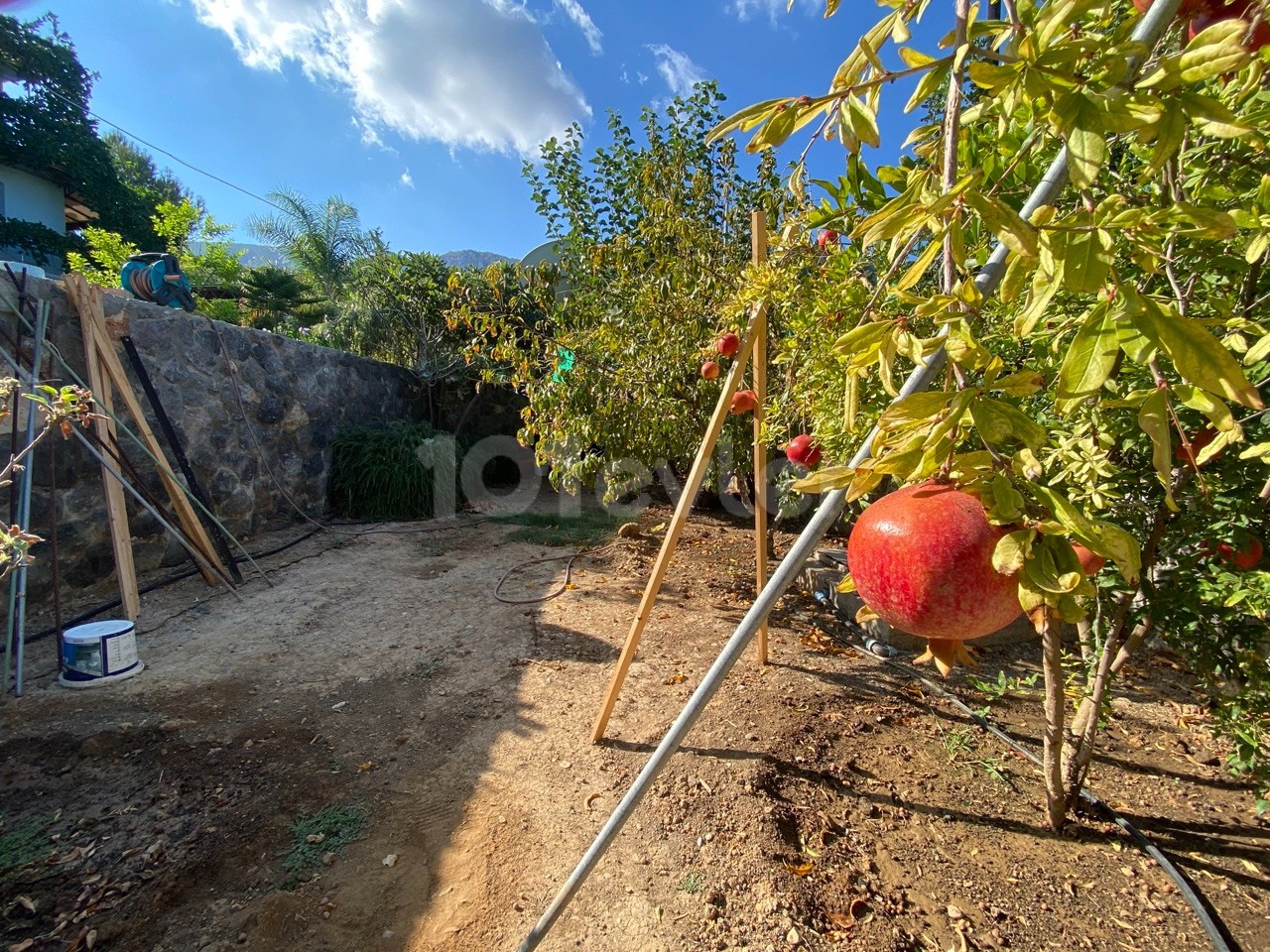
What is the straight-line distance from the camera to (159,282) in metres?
4.40

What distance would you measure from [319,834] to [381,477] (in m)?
4.67

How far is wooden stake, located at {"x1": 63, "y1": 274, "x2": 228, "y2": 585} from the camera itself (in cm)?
326

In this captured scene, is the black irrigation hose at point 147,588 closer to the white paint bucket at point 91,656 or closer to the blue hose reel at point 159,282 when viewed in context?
the white paint bucket at point 91,656

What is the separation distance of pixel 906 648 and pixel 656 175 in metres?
3.25

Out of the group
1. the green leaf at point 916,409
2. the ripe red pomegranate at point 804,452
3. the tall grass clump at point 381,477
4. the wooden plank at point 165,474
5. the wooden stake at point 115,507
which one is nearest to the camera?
the green leaf at point 916,409

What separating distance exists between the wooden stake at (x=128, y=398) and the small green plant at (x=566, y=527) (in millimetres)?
Answer: 2288

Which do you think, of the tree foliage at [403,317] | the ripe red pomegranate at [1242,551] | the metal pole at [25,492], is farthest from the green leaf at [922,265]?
the tree foliage at [403,317]

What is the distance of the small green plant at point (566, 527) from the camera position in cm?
531

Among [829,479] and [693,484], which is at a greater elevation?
[829,479]

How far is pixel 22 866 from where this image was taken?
1.64m

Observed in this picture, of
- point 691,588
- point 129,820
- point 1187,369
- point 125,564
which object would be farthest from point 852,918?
point 125,564

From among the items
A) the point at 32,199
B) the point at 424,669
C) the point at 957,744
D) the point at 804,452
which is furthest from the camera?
the point at 32,199

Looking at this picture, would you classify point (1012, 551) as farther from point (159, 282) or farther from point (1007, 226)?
point (159, 282)

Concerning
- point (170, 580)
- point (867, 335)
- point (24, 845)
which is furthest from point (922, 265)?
point (170, 580)
